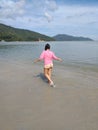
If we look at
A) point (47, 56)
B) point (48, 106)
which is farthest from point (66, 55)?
point (48, 106)

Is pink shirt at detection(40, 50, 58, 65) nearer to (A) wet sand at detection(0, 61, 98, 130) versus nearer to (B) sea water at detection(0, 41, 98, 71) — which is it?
(A) wet sand at detection(0, 61, 98, 130)

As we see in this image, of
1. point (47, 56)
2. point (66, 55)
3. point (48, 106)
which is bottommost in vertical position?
point (66, 55)

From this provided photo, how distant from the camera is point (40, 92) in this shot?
31.4 feet

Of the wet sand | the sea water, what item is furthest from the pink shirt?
the sea water

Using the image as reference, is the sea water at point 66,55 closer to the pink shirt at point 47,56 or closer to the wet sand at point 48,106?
the pink shirt at point 47,56

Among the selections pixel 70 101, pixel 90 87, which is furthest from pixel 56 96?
pixel 90 87

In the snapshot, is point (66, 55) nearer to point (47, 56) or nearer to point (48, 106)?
point (47, 56)

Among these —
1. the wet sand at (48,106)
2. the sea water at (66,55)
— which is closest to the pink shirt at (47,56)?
the wet sand at (48,106)

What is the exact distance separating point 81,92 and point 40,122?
145 inches

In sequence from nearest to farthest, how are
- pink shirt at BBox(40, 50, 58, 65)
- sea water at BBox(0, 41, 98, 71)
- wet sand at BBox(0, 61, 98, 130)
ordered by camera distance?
wet sand at BBox(0, 61, 98, 130) → pink shirt at BBox(40, 50, 58, 65) → sea water at BBox(0, 41, 98, 71)

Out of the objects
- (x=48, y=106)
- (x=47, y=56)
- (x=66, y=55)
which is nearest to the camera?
(x=48, y=106)

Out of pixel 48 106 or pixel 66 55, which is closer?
pixel 48 106

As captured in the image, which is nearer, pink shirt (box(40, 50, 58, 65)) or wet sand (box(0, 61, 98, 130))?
wet sand (box(0, 61, 98, 130))

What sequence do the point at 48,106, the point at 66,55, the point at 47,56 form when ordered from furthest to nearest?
1. the point at 66,55
2. the point at 47,56
3. the point at 48,106
